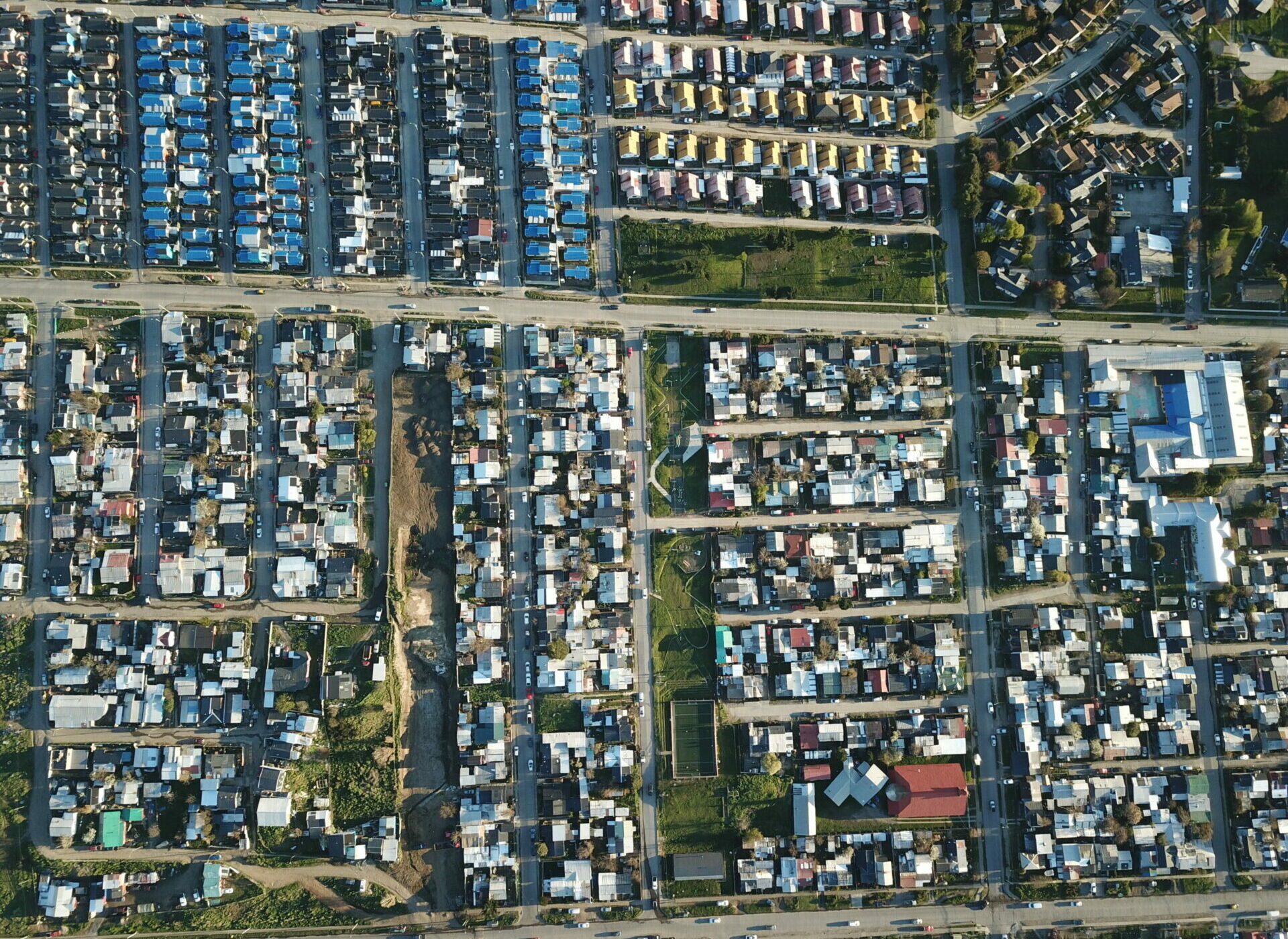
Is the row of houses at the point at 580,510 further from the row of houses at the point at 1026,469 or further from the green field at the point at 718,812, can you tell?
the row of houses at the point at 1026,469

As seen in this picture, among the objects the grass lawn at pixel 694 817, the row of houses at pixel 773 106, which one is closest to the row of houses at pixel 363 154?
the row of houses at pixel 773 106

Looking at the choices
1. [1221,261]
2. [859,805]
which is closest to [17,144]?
[859,805]

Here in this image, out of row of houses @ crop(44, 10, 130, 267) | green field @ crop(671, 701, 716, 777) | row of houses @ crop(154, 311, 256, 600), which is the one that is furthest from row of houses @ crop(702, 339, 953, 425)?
row of houses @ crop(44, 10, 130, 267)

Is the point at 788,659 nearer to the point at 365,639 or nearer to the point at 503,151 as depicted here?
the point at 365,639

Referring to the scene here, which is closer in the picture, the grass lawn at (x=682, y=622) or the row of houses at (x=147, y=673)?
the row of houses at (x=147, y=673)

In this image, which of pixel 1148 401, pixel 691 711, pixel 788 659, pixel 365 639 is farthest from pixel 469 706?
→ pixel 1148 401

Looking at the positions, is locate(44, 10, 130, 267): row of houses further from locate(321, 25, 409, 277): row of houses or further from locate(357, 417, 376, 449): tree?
locate(357, 417, 376, 449): tree

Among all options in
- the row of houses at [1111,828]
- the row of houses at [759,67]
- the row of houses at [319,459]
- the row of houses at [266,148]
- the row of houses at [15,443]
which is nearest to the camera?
the row of houses at [15,443]
